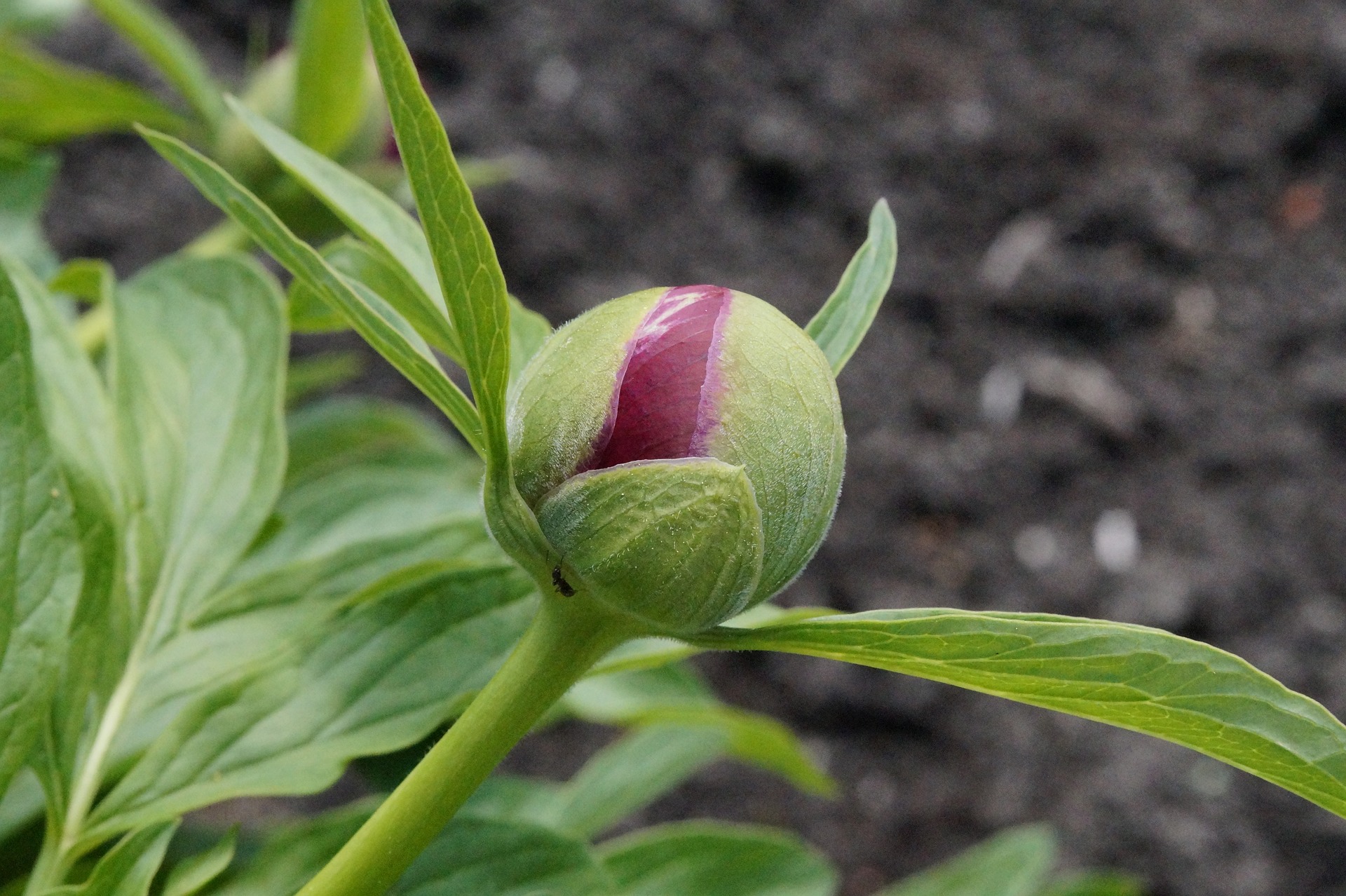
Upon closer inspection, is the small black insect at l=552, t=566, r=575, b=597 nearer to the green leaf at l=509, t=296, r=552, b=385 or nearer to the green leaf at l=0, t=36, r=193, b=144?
the green leaf at l=509, t=296, r=552, b=385

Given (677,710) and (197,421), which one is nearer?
(197,421)

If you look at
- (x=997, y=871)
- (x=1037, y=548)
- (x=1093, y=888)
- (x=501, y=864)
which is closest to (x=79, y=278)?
(x=501, y=864)

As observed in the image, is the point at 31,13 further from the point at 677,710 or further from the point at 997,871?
the point at 997,871

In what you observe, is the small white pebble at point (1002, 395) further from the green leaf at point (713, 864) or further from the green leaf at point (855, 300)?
the green leaf at point (855, 300)

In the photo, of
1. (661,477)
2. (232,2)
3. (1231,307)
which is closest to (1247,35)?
(1231,307)

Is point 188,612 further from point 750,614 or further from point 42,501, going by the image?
point 750,614
